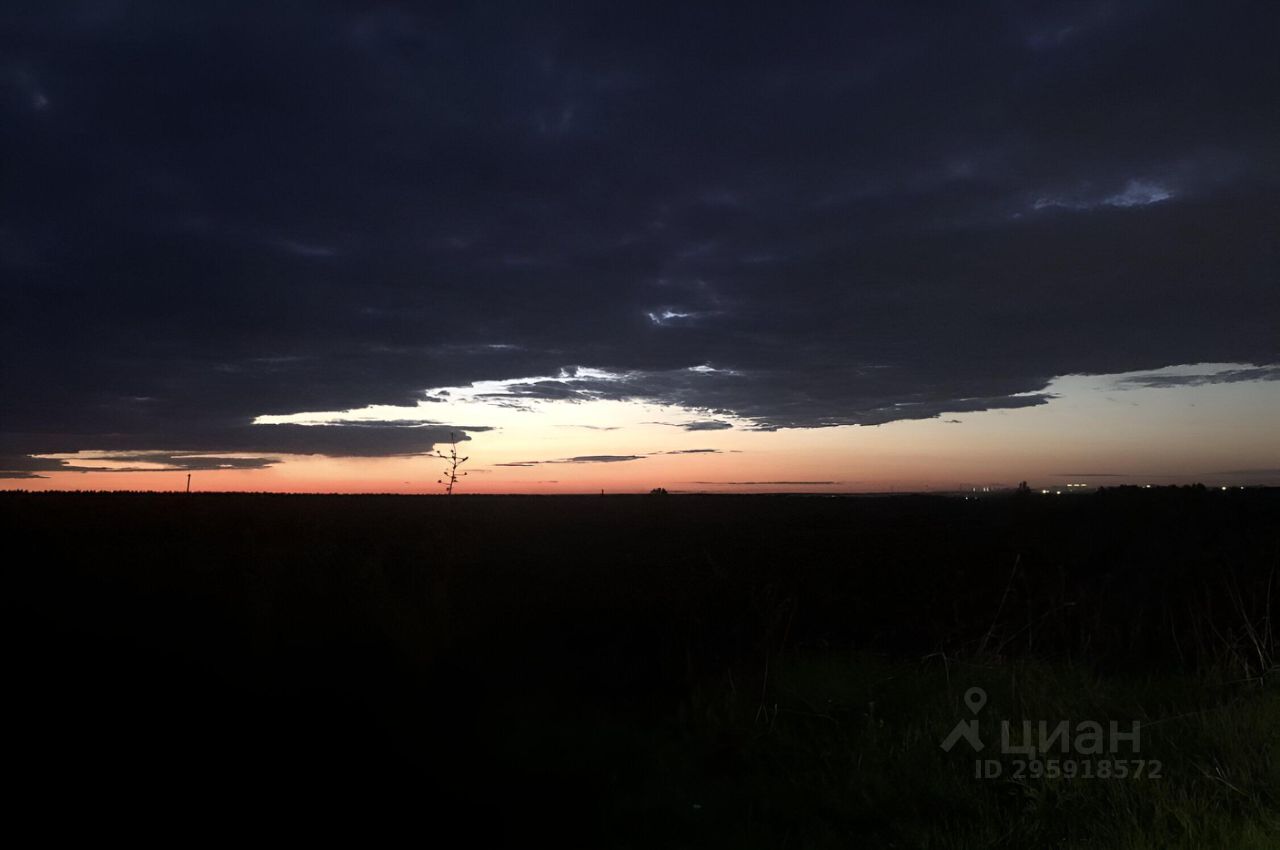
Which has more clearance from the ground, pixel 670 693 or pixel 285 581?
pixel 285 581

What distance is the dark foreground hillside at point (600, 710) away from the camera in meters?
6.12

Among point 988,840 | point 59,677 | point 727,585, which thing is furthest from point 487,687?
point 727,585

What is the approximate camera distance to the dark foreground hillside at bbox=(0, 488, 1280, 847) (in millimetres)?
6117

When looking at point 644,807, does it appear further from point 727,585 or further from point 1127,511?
point 1127,511

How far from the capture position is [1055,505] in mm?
45031

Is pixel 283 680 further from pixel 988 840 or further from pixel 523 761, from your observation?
pixel 988 840

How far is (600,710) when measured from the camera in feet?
30.6

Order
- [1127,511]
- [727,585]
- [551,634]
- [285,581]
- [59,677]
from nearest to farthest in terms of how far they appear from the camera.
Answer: [59,677] → [551,634] → [285,581] → [727,585] → [1127,511]

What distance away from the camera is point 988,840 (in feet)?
17.9

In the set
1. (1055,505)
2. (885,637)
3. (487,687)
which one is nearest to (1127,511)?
(1055,505)

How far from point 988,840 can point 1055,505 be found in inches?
1771

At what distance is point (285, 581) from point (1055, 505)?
140 feet

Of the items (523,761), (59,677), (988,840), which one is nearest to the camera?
(988,840)

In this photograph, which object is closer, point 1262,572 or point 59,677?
point 59,677
